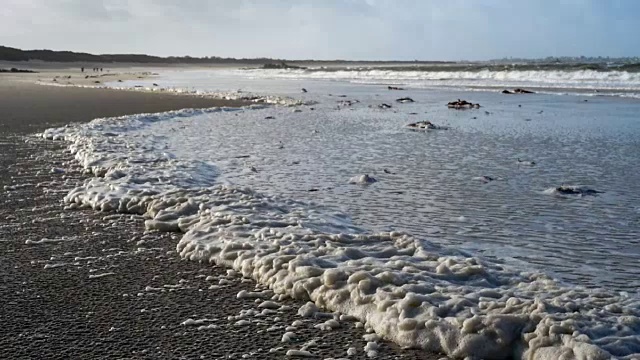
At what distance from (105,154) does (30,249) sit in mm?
4628

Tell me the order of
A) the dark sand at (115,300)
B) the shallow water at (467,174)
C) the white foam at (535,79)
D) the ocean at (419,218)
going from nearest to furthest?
the dark sand at (115,300) → the ocean at (419,218) → the shallow water at (467,174) → the white foam at (535,79)

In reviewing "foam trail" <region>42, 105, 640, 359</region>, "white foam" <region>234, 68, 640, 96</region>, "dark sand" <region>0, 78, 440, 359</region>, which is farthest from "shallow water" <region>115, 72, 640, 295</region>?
"white foam" <region>234, 68, 640, 96</region>

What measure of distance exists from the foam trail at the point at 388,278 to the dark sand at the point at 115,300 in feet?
0.57

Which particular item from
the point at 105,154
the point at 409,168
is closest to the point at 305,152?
the point at 409,168

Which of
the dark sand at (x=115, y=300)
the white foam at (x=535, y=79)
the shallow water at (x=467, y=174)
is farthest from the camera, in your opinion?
the white foam at (x=535, y=79)

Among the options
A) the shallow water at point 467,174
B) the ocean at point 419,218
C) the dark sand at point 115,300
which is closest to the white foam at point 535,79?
the shallow water at point 467,174

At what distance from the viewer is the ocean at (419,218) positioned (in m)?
3.45

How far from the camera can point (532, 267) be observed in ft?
14.7

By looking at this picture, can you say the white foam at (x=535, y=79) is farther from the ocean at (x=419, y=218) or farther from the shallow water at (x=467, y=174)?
the ocean at (x=419, y=218)

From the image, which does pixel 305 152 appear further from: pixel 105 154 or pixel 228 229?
pixel 228 229

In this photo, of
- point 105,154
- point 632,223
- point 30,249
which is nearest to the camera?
point 30,249

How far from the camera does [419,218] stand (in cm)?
590

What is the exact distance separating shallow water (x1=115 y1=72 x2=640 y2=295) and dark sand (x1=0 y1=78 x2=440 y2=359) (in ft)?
5.95

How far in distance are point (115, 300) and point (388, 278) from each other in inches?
69.3
